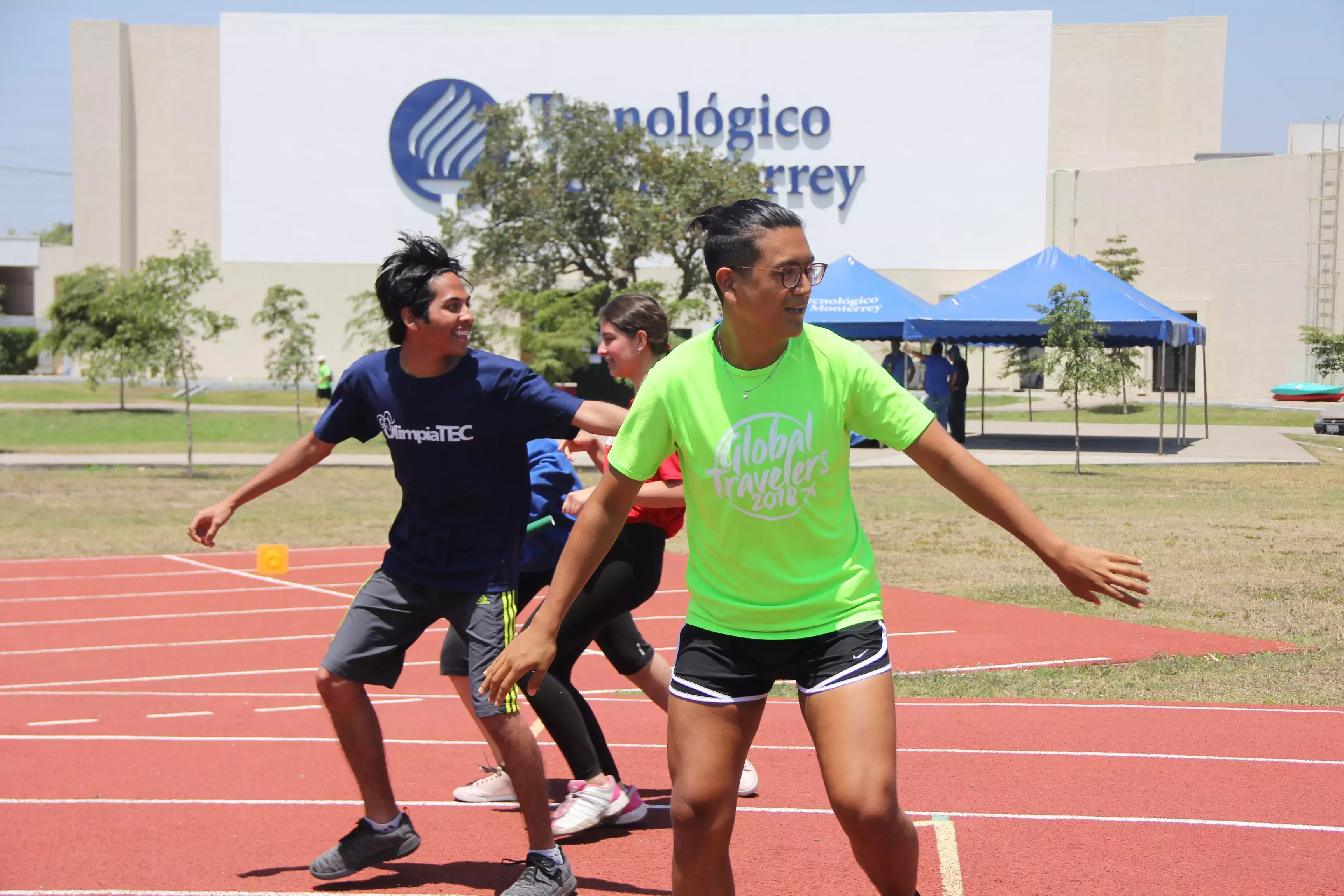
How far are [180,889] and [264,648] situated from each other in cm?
472

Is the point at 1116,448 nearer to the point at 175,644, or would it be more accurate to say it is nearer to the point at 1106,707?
the point at 1106,707

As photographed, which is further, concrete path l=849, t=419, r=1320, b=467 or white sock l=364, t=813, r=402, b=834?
concrete path l=849, t=419, r=1320, b=467

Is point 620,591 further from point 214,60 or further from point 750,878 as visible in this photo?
point 214,60

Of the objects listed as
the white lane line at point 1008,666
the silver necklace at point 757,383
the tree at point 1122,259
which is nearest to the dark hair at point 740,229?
the silver necklace at point 757,383

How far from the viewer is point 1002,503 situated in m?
3.26

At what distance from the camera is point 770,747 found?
6.20 meters

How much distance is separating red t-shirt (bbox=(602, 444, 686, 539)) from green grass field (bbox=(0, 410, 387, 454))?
2354 centimetres

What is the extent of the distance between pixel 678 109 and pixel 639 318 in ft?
175

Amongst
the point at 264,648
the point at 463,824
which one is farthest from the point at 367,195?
the point at 463,824

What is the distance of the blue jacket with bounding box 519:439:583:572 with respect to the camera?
516cm

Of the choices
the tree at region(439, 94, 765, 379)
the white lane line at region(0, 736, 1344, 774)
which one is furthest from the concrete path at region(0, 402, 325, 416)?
the white lane line at region(0, 736, 1344, 774)

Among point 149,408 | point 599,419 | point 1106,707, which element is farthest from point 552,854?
point 149,408

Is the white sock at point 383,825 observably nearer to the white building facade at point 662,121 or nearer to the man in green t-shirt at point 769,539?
the man in green t-shirt at point 769,539

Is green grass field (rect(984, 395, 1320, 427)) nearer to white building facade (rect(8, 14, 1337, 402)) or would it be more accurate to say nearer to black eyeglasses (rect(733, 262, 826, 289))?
white building facade (rect(8, 14, 1337, 402))
